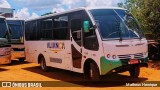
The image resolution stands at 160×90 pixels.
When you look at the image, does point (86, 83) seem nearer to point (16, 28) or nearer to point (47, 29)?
point (47, 29)

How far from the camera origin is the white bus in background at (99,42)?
11.8m

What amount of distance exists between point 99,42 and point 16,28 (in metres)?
11.9

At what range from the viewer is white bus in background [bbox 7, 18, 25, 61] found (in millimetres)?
21484

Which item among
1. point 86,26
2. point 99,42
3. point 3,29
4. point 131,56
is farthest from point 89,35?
point 3,29

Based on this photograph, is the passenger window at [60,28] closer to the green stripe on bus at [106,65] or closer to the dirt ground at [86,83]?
the dirt ground at [86,83]

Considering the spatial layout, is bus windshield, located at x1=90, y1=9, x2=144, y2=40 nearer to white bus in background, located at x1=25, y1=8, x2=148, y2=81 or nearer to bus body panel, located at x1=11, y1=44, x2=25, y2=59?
white bus in background, located at x1=25, y1=8, x2=148, y2=81

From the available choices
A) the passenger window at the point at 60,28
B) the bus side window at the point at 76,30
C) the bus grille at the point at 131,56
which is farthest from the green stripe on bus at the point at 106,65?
the passenger window at the point at 60,28

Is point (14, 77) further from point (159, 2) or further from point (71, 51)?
point (159, 2)

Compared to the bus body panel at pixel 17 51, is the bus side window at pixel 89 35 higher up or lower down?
higher up

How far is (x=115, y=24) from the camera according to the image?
12.3 metres

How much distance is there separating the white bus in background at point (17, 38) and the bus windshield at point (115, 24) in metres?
10.0

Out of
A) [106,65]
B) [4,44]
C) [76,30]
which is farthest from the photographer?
[4,44]

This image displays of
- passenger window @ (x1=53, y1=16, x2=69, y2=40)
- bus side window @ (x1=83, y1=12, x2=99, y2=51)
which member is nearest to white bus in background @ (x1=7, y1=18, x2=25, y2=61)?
passenger window @ (x1=53, y1=16, x2=69, y2=40)

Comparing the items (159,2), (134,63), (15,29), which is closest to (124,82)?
(134,63)
